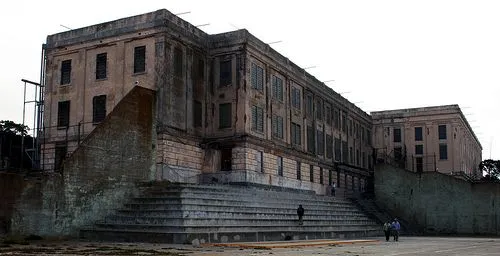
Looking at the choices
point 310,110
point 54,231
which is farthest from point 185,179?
point 310,110

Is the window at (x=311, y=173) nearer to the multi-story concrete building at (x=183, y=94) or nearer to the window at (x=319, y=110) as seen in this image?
the multi-story concrete building at (x=183, y=94)

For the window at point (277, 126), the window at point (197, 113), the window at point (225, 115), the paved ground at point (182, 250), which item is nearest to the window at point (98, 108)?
the window at point (197, 113)

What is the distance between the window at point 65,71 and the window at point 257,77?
45.2ft

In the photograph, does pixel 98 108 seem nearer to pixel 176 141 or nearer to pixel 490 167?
pixel 176 141

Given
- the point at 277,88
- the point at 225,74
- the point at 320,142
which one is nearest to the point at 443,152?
the point at 320,142

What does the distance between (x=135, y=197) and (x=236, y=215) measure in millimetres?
5856

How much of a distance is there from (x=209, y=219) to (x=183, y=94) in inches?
584

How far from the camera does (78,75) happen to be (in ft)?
141

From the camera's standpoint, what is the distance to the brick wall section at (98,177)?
27.8 meters

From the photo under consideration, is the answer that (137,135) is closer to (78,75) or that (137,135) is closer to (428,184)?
(78,75)

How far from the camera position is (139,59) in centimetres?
4106

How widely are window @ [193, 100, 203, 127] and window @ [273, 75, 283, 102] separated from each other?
8.02 meters

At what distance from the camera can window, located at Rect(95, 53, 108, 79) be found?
42.2 m

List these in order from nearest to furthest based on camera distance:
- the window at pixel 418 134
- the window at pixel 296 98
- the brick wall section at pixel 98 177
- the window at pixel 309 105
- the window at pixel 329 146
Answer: the brick wall section at pixel 98 177
the window at pixel 296 98
the window at pixel 309 105
the window at pixel 329 146
the window at pixel 418 134
